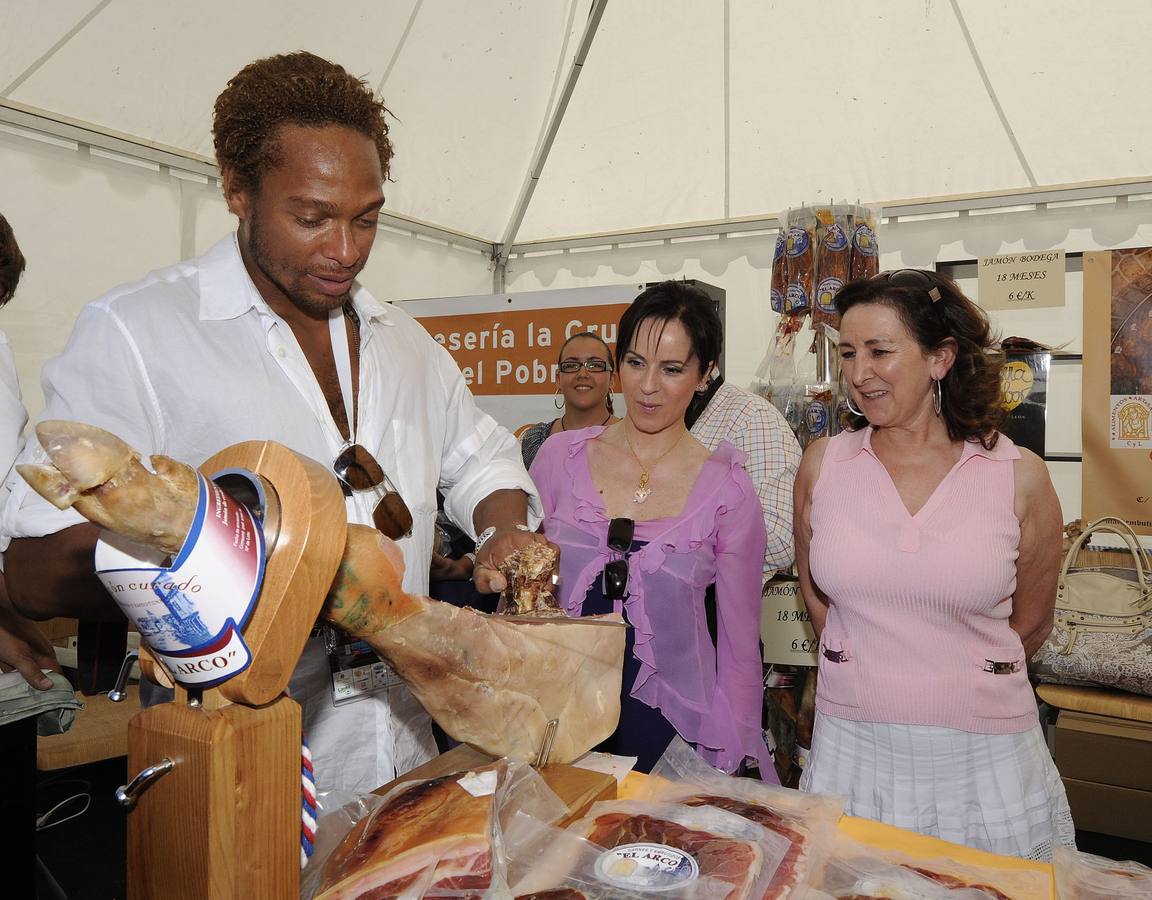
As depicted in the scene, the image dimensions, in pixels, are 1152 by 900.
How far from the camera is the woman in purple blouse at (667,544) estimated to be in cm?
241

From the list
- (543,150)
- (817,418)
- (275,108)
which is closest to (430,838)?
Result: (275,108)

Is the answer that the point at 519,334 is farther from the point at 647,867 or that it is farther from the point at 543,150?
the point at 647,867

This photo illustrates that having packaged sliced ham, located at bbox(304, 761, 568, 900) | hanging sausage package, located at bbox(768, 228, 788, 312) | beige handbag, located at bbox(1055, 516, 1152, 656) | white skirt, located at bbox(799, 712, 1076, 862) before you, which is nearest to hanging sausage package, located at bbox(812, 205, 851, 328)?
hanging sausage package, located at bbox(768, 228, 788, 312)

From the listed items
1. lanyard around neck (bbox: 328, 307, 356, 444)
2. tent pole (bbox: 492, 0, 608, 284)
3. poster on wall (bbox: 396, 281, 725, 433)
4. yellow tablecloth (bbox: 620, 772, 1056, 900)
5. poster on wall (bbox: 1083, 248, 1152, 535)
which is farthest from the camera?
tent pole (bbox: 492, 0, 608, 284)

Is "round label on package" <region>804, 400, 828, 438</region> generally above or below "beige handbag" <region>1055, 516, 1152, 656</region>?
above

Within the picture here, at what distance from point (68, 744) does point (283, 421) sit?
244 centimetres

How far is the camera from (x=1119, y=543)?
423 centimetres

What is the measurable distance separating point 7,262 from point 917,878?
114 inches

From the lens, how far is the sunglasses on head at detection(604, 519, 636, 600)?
95.0 inches

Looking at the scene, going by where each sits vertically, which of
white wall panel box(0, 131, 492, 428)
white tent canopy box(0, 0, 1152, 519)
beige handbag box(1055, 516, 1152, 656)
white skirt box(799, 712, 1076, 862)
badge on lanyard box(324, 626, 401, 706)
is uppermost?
white tent canopy box(0, 0, 1152, 519)

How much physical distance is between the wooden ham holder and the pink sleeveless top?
5.45 feet

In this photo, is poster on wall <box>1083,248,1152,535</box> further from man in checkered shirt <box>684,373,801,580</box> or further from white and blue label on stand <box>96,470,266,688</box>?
white and blue label on stand <box>96,470,266,688</box>

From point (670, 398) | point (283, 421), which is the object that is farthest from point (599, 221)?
point (283, 421)

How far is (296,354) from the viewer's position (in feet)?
4.88
